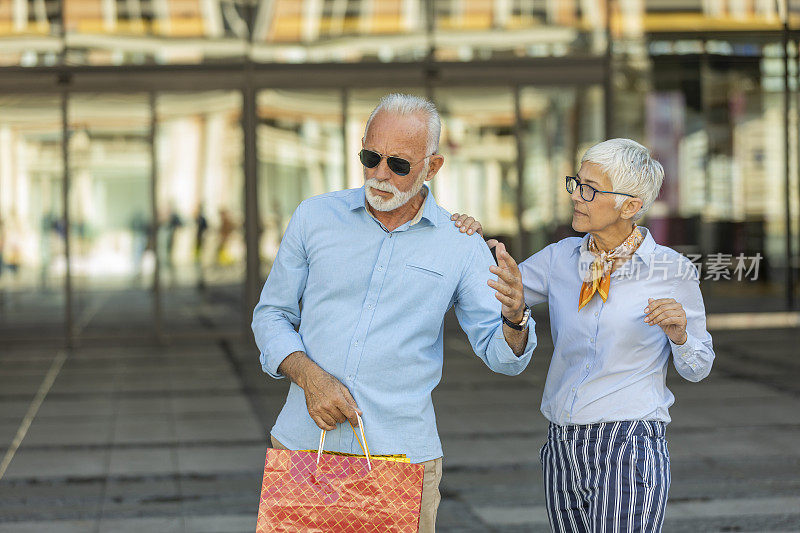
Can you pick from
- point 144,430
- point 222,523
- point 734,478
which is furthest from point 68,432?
point 734,478

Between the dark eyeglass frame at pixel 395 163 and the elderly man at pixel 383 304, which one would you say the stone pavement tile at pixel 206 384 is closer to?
the elderly man at pixel 383 304

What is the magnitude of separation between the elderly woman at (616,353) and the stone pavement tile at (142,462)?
389cm

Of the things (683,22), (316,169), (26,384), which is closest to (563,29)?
(683,22)

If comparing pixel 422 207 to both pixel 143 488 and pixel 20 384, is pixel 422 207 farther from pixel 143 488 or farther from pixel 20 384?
pixel 20 384

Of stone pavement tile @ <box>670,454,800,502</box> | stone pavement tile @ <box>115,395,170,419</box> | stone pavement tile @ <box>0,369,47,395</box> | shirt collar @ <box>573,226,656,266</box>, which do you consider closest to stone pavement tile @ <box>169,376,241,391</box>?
stone pavement tile @ <box>115,395,170,419</box>

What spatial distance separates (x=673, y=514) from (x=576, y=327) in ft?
9.29

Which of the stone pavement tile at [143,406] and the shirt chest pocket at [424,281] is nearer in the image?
the shirt chest pocket at [424,281]

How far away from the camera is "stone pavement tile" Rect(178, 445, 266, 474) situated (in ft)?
21.4

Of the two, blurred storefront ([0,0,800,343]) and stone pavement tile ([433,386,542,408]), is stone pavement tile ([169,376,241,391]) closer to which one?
stone pavement tile ([433,386,542,408])

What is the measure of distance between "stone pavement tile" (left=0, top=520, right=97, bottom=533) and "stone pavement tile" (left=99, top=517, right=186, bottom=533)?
7 centimetres

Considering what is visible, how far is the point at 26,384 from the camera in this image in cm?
1016

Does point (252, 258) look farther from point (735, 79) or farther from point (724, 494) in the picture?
point (724, 494)

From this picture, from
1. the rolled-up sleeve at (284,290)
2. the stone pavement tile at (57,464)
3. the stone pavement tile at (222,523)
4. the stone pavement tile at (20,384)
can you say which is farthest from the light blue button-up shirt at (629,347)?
the stone pavement tile at (20,384)

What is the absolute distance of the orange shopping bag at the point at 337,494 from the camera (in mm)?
2533
